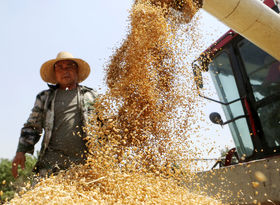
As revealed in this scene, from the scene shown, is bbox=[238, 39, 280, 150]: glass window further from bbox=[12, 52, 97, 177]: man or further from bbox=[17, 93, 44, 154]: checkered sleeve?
bbox=[17, 93, 44, 154]: checkered sleeve

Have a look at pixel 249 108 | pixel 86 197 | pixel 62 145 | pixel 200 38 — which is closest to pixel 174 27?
pixel 200 38

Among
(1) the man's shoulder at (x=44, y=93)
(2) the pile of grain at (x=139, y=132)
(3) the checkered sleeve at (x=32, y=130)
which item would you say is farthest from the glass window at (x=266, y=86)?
(3) the checkered sleeve at (x=32, y=130)

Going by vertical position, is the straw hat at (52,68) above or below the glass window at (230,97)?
above

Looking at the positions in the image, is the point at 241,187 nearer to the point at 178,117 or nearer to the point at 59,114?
the point at 178,117

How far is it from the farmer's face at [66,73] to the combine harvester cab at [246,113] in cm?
148

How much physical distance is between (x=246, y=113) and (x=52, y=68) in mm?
2418

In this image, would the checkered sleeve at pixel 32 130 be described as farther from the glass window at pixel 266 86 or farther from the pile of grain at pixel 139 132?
the glass window at pixel 266 86

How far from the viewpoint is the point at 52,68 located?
3.07 meters

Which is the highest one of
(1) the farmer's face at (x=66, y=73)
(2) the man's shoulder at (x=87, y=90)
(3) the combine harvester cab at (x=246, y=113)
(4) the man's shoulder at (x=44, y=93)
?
(1) the farmer's face at (x=66, y=73)

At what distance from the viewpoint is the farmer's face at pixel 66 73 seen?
2.82m

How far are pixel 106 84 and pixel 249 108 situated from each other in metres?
1.74

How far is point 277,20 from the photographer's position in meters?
2.21

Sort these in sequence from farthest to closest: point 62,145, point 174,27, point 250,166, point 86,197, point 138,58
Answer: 1. point 174,27
2. point 138,58
3. point 62,145
4. point 250,166
5. point 86,197

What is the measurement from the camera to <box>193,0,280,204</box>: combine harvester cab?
220 cm
